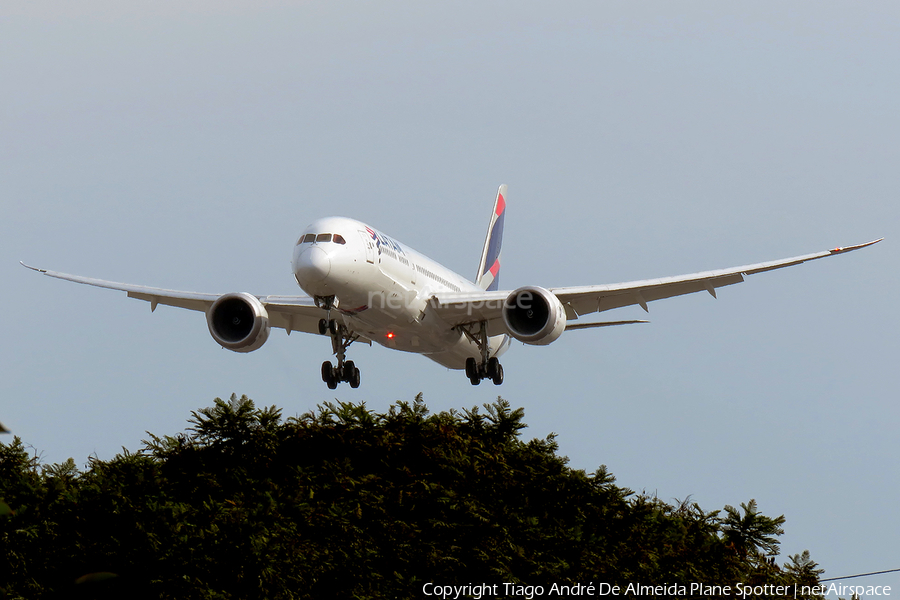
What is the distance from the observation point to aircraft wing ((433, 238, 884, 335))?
27203 mm

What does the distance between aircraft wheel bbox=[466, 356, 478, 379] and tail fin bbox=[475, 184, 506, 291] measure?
39.0 feet

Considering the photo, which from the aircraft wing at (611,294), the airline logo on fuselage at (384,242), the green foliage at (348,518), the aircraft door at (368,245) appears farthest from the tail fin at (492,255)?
the aircraft door at (368,245)

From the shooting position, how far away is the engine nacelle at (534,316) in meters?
27.0

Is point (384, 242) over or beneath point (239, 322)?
over

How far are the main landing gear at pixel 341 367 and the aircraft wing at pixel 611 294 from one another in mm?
2867

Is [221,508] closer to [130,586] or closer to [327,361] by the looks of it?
[130,586]

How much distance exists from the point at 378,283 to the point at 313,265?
2.19 m

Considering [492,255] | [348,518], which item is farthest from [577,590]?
[492,255]

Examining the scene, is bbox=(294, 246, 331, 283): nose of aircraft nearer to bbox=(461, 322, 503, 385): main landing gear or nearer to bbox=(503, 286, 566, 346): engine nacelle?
bbox=(503, 286, 566, 346): engine nacelle

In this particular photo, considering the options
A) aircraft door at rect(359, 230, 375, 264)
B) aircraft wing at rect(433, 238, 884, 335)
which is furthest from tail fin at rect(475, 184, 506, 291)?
aircraft door at rect(359, 230, 375, 264)

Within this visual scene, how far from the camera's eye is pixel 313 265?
24.5 m

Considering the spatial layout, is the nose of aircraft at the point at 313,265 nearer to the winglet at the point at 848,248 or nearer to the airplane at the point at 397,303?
the airplane at the point at 397,303

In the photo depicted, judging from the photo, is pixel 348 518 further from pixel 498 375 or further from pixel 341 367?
pixel 498 375

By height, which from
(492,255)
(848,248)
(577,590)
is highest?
(492,255)
